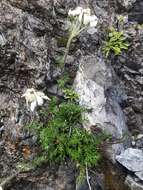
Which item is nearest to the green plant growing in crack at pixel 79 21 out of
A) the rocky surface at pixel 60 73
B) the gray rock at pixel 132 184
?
the rocky surface at pixel 60 73

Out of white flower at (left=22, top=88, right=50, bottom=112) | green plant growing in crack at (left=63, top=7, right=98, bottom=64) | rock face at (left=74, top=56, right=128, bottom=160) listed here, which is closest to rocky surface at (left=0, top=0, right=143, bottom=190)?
rock face at (left=74, top=56, right=128, bottom=160)

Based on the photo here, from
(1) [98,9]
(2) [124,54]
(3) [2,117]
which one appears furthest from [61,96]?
(1) [98,9]

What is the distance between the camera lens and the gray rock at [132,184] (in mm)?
6777

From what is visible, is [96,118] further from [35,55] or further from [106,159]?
[35,55]

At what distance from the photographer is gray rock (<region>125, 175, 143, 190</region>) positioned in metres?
6.78

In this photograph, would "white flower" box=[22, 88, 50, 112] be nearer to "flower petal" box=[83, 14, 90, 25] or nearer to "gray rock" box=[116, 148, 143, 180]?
"flower petal" box=[83, 14, 90, 25]

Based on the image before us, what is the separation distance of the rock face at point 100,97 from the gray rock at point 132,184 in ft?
1.53

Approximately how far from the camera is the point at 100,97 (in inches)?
298

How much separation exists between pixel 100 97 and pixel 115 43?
136 cm

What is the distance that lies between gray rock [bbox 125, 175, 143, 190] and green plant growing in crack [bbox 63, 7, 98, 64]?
7.99ft

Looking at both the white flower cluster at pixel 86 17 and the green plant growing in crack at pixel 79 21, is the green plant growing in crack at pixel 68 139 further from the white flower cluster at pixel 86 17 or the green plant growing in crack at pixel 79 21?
the white flower cluster at pixel 86 17

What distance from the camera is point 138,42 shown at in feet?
27.9

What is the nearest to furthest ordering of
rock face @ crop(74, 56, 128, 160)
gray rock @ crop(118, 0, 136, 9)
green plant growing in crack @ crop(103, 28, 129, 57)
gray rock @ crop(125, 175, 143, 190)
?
gray rock @ crop(125, 175, 143, 190) < rock face @ crop(74, 56, 128, 160) < green plant growing in crack @ crop(103, 28, 129, 57) < gray rock @ crop(118, 0, 136, 9)

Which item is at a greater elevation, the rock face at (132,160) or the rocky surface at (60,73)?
the rocky surface at (60,73)
